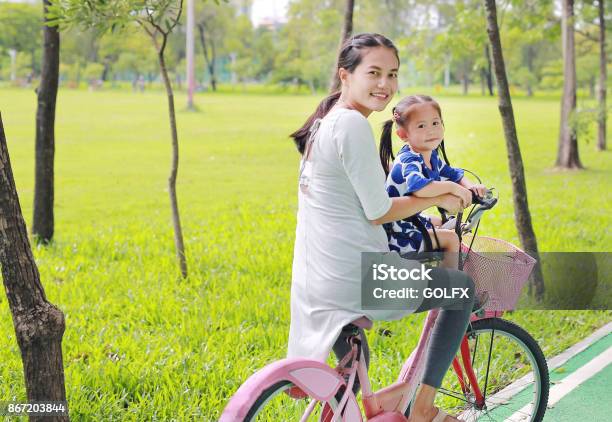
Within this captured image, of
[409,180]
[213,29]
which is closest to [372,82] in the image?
[409,180]

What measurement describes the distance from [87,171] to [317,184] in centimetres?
1435

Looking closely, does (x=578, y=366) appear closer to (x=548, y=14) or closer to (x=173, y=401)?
(x=173, y=401)

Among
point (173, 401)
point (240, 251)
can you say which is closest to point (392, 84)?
point (173, 401)

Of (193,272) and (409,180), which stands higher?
(409,180)

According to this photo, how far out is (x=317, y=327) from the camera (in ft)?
8.65

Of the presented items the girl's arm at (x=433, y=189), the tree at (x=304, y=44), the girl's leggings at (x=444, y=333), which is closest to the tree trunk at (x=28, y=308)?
the girl's leggings at (x=444, y=333)

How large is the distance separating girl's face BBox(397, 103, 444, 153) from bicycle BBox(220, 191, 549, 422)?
242 millimetres

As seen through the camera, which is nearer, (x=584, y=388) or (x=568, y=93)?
(x=584, y=388)

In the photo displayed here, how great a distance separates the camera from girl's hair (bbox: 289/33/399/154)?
2602 mm

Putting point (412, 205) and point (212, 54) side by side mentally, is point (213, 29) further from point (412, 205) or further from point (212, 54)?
point (412, 205)

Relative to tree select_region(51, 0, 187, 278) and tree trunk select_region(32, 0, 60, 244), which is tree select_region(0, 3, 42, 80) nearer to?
tree trunk select_region(32, 0, 60, 244)

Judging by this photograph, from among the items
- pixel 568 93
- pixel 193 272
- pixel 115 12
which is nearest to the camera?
pixel 115 12

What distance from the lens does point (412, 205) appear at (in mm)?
2596

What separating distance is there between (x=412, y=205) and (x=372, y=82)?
0.39 meters
